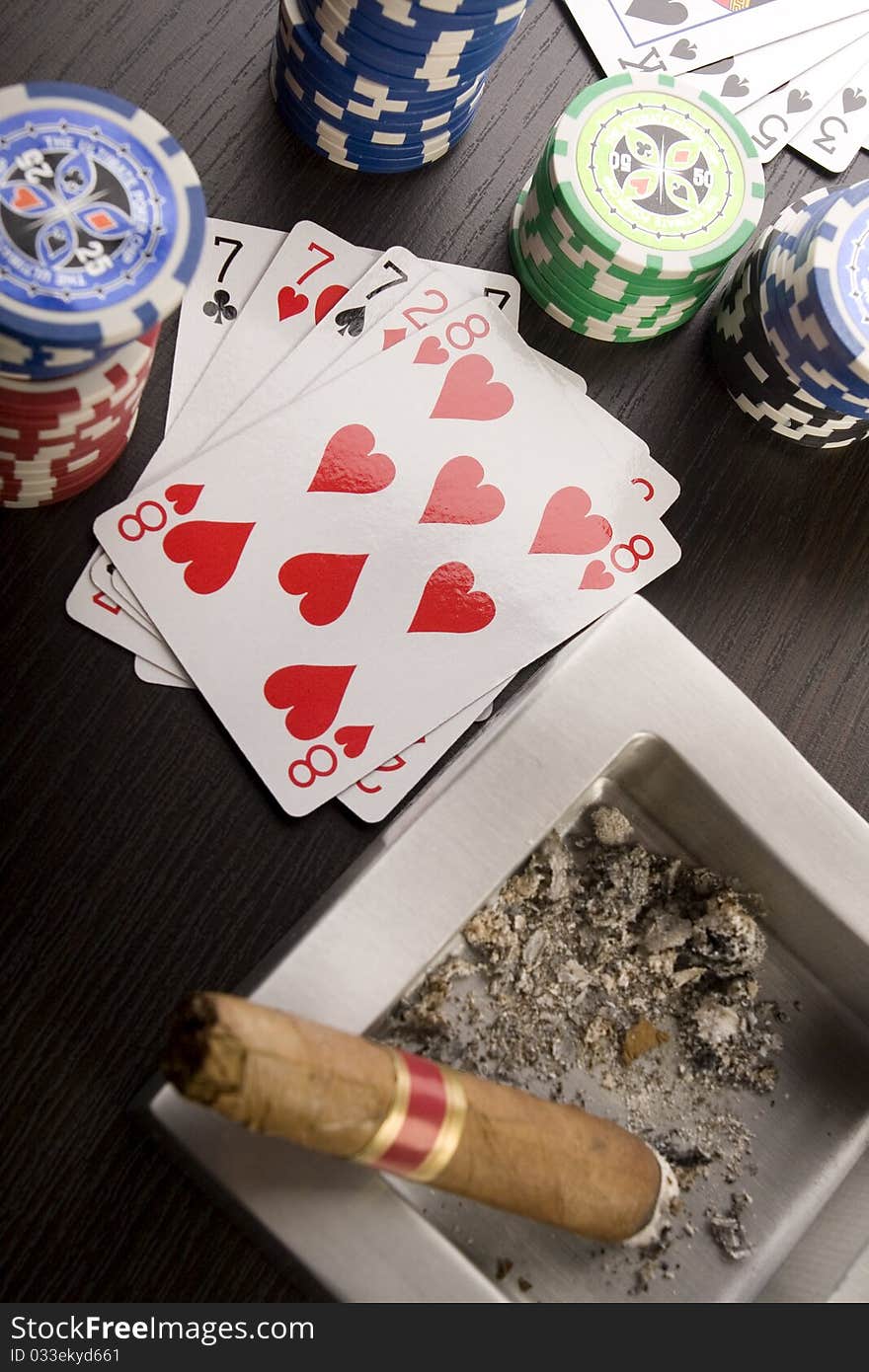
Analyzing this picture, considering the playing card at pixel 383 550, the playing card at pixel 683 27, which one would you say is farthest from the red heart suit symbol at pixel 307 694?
the playing card at pixel 683 27

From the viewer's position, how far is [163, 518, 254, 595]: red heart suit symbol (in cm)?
120

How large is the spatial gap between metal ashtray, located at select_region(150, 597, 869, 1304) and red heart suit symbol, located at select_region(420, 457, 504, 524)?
321mm

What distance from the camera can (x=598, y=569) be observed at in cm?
129

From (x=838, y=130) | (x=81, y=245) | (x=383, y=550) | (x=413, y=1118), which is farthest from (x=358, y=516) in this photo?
(x=838, y=130)

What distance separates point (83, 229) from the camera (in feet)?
3.05

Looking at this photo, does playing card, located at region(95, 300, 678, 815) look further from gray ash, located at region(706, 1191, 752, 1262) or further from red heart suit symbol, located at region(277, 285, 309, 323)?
gray ash, located at region(706, 1191, 752, 1262)

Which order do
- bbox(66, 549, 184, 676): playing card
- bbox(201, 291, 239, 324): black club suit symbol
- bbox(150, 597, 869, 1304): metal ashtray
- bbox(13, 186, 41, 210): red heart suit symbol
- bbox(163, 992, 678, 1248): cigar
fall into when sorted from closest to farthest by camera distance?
bbox(163, 992, 678, 1248): cigar → bbox(150, 597, 869, 1304): metal ashtray → bbox(13, 186, 41, 210): red heart suit symbol → bbox(66, 549, 184, 676): playing card → bbox(201, 291, 239, 324): black club suit symbol

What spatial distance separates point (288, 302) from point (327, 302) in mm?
42

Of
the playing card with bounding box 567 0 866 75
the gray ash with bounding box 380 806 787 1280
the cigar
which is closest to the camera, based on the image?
the cigar

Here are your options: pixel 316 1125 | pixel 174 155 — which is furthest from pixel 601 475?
pixel 316 1125

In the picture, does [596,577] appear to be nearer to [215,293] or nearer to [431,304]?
[431,304]

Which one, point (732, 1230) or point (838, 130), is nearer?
point (732, 1230)

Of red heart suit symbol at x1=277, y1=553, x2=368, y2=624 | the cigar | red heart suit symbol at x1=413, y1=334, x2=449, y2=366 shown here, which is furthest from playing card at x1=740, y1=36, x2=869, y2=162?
the cigar

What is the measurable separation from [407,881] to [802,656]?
2.06 feet
